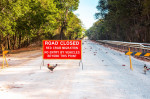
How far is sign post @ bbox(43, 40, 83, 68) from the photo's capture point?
35.6 ft

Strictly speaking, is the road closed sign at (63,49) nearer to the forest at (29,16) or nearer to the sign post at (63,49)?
the sign post at (63,49)

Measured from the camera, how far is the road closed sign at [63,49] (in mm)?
10852

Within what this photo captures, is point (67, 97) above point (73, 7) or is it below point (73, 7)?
below

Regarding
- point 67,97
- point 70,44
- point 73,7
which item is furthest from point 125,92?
point 73,7

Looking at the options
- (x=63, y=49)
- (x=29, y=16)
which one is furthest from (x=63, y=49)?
(x=29, y=16)

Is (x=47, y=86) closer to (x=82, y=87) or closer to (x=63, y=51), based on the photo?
(x=82, y=87)

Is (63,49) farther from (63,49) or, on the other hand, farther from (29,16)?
(29,16)

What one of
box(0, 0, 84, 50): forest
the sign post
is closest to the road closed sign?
the sign post

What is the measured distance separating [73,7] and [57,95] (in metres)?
39.2

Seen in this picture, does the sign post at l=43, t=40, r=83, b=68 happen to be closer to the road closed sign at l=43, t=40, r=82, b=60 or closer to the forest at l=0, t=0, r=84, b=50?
the road closed sign at l=43, t=40, r=82, b=60

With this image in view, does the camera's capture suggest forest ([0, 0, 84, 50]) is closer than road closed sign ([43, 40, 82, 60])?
No

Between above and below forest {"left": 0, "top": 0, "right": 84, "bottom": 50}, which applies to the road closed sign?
below

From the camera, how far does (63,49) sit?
1091 cm

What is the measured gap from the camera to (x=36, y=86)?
21.9 ft
